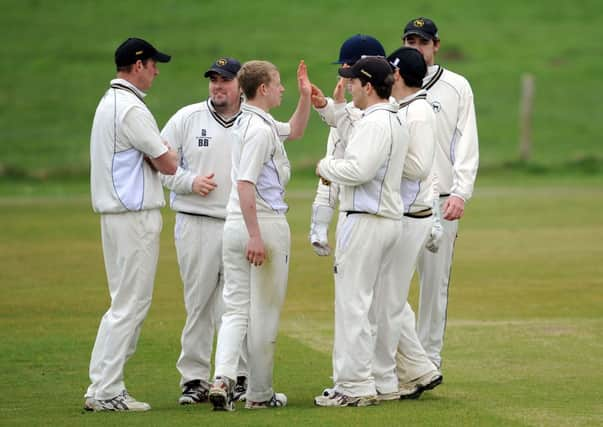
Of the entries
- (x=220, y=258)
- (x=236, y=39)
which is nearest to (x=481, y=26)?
(x=236, y=39)

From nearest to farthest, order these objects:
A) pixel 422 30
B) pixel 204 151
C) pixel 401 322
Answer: pixel 401 322
pixel 204 151
pixel 422 30

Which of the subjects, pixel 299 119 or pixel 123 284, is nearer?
pixel 123 284

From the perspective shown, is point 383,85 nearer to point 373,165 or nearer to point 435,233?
point 373,165

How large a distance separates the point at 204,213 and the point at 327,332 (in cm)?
297

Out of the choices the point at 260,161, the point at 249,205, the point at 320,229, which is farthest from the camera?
the point at 320,229

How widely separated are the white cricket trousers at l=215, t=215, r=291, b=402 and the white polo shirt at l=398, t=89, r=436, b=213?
0.90 meters

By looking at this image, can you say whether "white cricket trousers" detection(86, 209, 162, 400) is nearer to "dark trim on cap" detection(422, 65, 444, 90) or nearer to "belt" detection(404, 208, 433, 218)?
"belt" detection(404, 208, 433, 218)

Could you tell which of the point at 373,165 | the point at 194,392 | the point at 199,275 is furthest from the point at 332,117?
the point at 194,392

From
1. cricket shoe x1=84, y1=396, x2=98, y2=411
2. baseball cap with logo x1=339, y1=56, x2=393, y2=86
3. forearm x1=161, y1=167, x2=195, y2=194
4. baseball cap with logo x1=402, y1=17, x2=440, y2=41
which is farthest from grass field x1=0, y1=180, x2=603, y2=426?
baseball cap with logo x1=402, y1=17, x2=440, y2=41

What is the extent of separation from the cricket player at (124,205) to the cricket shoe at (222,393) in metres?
0.47

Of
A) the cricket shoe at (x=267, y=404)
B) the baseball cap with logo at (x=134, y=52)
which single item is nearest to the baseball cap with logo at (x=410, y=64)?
the baseball cap with logo at (x=134, y=52)

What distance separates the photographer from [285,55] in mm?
42438

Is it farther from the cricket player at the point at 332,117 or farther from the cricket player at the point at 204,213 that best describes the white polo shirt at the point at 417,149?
the cricket player at the point at 204,213

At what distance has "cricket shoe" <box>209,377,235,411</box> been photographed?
29.1ft
